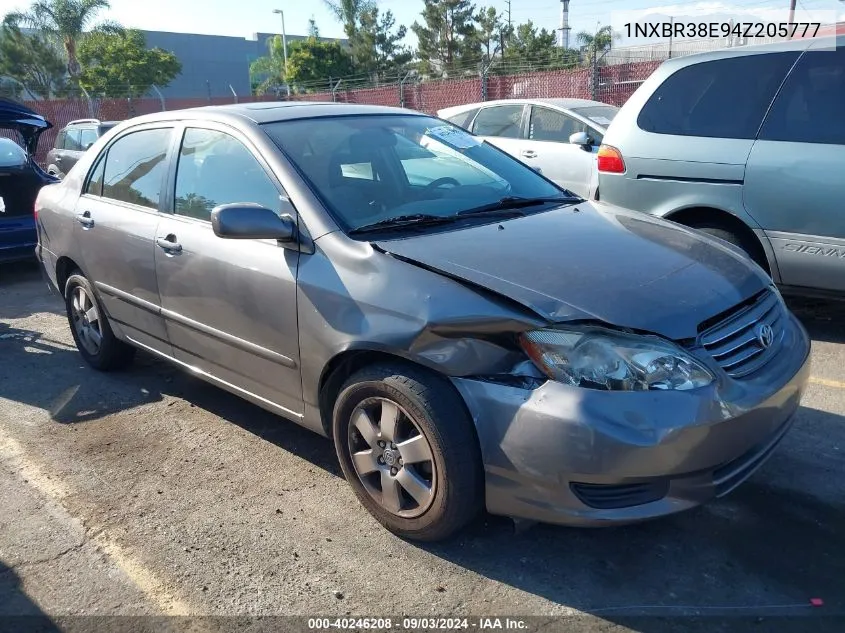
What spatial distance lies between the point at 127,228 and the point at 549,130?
19.1ft

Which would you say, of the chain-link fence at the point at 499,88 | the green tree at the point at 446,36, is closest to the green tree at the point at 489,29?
the green tree at the point at 446,36

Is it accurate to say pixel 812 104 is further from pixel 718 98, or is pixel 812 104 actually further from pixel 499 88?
pixel 499 88

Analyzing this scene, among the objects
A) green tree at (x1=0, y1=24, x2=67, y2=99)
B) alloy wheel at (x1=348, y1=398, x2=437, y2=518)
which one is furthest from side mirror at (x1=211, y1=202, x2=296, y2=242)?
green tree at (x1=0, y1=24, x2=67, y2=99)

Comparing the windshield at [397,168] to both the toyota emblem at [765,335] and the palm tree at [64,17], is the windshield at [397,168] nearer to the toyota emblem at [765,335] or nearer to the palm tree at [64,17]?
the toyota emblem at [765,335]

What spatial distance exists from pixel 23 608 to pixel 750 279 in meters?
3.08

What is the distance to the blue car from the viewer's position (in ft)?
25.6

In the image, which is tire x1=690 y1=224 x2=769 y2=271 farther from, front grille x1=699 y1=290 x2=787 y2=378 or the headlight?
the headlight

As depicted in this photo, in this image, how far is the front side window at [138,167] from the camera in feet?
13.2

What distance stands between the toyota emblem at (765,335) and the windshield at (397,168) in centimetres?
133

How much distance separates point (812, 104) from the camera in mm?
4727

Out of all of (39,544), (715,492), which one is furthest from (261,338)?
(715,492)

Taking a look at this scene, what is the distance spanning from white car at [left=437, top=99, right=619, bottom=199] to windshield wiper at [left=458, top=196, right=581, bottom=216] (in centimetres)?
407

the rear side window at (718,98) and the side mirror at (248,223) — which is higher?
the rear side window at (718,98)

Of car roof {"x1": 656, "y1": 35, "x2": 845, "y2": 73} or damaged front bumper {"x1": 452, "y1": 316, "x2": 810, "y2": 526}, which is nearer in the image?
damaged front bumper {"x1": 452, "y1": 316, "x2": 810, "y2": 526}
